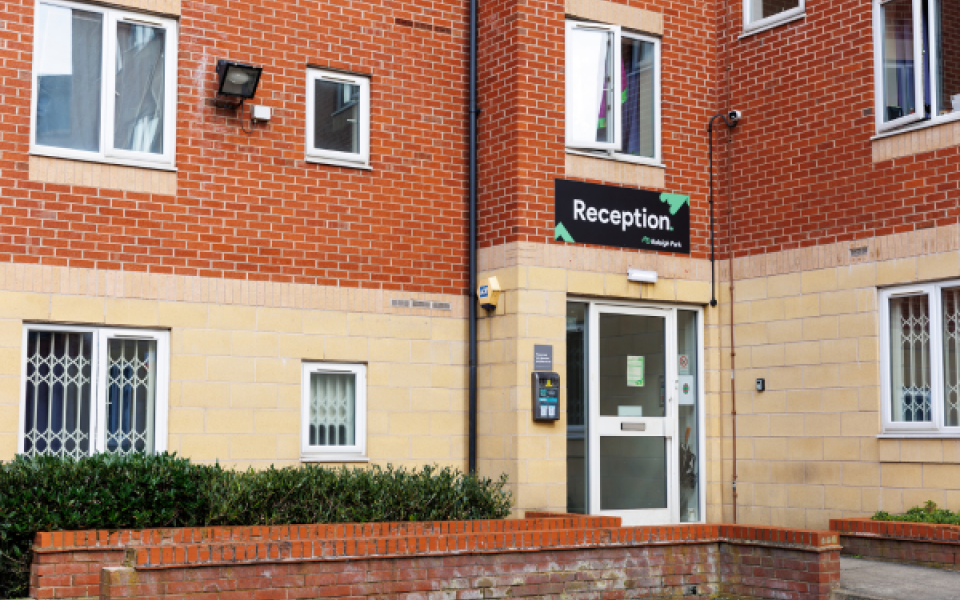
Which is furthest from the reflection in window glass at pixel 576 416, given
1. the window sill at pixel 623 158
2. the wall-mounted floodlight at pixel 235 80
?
the wall-mounted floodlight at pixel 235 80

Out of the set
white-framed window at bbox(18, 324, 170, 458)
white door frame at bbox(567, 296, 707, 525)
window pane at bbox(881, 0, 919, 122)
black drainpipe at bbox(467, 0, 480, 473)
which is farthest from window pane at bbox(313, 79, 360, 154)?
window pane at bbox(881, 0, 919, 122)

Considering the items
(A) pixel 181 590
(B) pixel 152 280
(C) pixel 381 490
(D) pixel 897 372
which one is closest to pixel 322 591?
(A) pixel 181 590

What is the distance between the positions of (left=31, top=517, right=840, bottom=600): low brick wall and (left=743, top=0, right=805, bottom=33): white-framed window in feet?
18.6

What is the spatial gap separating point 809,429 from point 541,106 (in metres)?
4.17

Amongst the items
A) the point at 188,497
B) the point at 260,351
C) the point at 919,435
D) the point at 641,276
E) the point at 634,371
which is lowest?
the point at 188,497

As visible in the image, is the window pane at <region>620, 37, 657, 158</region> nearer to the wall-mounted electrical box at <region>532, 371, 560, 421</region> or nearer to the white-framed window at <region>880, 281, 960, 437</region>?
the wall-mounted electrical box at <region>532, 371, 560, 421</region>

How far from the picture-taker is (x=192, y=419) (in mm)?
10078

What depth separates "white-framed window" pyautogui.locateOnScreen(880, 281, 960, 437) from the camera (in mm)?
10398

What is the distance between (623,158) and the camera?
11984 millimetres

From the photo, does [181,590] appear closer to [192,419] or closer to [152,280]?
[192,419]

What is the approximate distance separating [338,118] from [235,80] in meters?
1.20

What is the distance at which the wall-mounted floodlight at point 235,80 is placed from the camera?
10359 millimetres

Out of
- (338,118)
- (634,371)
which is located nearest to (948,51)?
(634,371)

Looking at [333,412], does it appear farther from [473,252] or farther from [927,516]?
[927,516]
